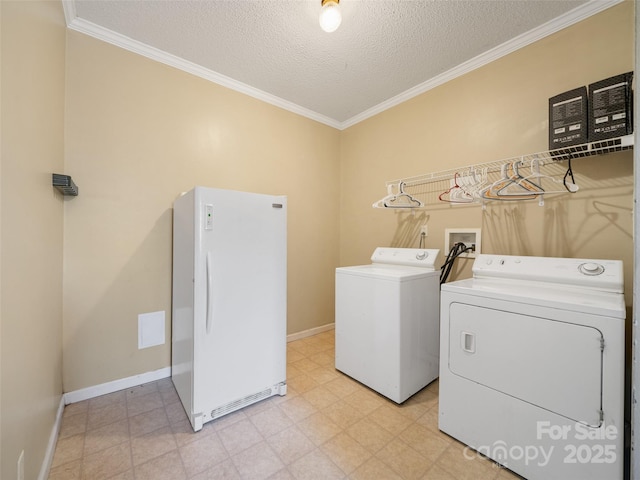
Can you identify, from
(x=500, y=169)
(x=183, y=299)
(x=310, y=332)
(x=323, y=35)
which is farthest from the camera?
(x=310, y=332)

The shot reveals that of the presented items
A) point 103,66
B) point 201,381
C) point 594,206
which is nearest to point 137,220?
point 103,66

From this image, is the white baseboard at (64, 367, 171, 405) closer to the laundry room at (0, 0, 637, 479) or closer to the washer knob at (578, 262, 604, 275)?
the laundry room at (0, 0, 637, 479)

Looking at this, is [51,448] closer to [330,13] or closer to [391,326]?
[391,326]

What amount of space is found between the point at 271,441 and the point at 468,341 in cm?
128

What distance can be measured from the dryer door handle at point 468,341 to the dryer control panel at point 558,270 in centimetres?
50

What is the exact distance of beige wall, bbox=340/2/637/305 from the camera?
1.62 meters

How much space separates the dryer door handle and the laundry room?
0.91 metres

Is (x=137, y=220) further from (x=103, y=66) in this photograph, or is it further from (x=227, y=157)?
(x=103, y=66)

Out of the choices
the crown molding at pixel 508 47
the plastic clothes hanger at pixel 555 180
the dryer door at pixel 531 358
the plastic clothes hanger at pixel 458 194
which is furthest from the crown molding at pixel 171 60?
the dryer door at pixel 531 358

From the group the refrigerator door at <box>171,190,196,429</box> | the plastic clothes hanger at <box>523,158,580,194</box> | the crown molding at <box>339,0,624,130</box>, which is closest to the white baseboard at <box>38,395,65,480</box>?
the refrigerator door at <box>171,190,196,429</box>

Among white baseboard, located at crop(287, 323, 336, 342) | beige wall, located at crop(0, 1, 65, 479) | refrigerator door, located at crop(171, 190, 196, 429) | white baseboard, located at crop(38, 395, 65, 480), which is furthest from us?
white baseboard, located at crop(287, 323, 336, 342)

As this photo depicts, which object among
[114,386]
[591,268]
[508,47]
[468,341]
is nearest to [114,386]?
[114,386]

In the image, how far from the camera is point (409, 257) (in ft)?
7.74

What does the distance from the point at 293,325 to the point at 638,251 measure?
275 centimetres
